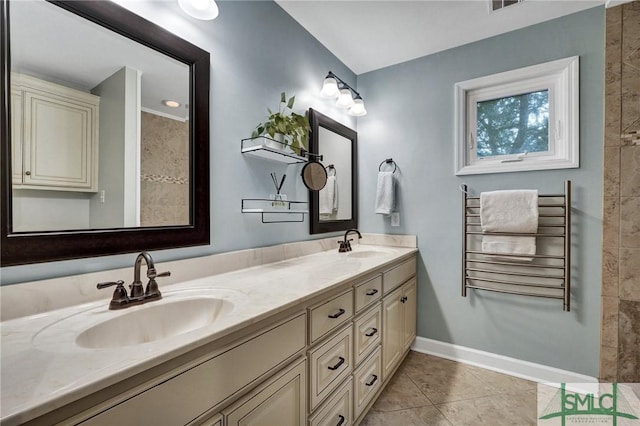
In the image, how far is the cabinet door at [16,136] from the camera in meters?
0.84

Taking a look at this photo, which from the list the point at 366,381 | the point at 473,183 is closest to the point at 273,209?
the point at 366,381

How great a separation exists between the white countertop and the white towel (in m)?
1.19

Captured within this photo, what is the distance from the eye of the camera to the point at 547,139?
1952 mm

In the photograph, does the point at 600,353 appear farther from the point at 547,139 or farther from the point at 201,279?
the point at 201,279

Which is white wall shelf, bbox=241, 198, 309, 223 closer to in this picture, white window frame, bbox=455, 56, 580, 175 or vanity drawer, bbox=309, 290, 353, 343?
vanity drawer, bbox=309, 290, 353, 343

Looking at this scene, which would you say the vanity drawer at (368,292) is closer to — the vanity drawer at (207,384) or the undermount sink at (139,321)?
the vanity drawer at (207,384)

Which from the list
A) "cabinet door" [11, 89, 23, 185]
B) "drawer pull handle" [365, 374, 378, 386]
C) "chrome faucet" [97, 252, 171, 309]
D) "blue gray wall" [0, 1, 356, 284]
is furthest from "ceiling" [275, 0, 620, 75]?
"drawer pull handle" [365, 374, 378, 386]

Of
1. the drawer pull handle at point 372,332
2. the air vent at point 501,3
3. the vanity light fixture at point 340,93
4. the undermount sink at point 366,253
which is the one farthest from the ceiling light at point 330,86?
the drawer pull handle at point 372,332

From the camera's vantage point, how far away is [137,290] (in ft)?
3.21

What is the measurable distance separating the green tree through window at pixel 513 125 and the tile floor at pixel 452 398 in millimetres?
1603

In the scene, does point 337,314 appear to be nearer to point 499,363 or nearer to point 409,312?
point 409,312

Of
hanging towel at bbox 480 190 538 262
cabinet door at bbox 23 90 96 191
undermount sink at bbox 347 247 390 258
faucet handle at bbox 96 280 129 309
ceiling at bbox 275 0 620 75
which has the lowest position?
undermount sink at bbox 347 247 390 258

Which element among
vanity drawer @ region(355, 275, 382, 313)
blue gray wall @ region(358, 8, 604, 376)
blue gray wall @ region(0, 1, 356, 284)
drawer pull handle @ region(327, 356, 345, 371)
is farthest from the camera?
blue gray wall @ region(358, 8, 604, 376)

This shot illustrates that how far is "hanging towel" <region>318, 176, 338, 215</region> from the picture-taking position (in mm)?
2191
